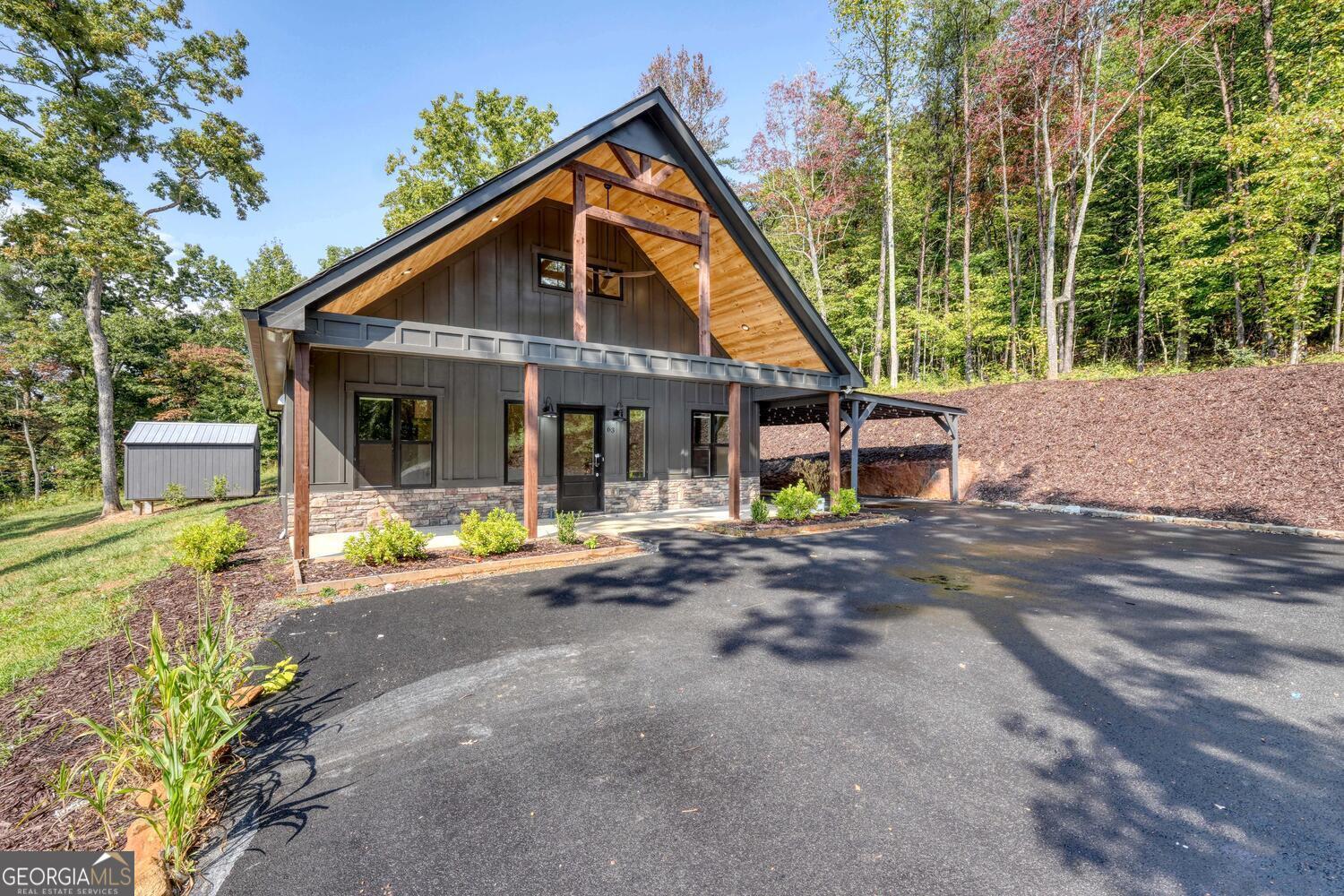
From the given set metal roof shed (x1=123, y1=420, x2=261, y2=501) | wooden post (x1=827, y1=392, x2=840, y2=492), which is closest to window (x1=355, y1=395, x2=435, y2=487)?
wooden post (x1=827, y1=392, x2=840, y2=492)

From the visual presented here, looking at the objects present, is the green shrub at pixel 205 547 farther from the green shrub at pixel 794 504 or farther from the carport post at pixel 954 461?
the carport post at pixel 954 461

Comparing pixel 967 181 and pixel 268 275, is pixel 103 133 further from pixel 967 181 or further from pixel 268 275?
pixel 967 181

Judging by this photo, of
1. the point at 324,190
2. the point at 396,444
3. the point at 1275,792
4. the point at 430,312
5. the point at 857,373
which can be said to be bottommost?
the point at 1275,792

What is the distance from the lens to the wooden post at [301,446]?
5.96 meters

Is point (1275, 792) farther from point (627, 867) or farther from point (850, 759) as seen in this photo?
point (627, 867)

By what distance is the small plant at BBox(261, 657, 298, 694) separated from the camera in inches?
125

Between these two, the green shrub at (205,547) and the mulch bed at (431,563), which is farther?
the green shrub at (205,547)

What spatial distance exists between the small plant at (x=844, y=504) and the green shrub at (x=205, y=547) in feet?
32.2

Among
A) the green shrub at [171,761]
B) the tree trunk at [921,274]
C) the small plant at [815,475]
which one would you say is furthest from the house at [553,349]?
the tree trunk at [921,274]

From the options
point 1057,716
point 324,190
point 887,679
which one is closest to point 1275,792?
point 1057,716

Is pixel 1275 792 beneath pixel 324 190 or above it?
beneath

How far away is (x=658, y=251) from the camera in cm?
1102

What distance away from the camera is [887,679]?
3.50 m

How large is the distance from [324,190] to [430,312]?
260 inches
